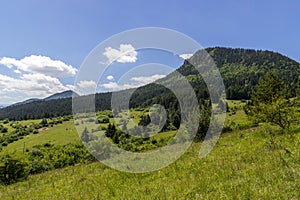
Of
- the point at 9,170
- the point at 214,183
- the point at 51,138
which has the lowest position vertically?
the point at 51,138

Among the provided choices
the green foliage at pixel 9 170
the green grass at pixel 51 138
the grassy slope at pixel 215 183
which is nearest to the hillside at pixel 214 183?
the grassy slope at pixel 215 183

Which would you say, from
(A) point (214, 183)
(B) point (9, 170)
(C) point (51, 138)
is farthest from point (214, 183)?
(C) point (51, 138)

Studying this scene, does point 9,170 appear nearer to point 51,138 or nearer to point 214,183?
point 214,183

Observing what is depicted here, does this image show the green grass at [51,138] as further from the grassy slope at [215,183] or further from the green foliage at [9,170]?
the grassy slope at [215,183]

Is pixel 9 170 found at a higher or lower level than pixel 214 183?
lower

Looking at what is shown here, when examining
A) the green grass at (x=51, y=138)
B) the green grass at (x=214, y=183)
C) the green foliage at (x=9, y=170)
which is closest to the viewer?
the green grass at (x=214, y=183)

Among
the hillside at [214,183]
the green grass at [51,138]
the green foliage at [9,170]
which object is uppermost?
the hillside at [214,183]

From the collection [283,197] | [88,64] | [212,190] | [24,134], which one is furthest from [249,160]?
[24,134]

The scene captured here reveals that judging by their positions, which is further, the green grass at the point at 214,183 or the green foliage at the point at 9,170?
the green foliage at the point at 9,170

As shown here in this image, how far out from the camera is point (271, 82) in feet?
90.6

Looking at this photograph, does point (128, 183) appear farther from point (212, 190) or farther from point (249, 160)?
point (249, 160)

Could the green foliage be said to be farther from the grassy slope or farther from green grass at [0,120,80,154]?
green grass at [0,120,80,154]

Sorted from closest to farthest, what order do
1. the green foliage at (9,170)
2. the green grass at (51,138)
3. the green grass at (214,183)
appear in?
1. the green grass at (214,183)
2. the green foliage at (9,170)
3. the green grass at (51,138)

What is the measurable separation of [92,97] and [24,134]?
210 metres
